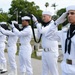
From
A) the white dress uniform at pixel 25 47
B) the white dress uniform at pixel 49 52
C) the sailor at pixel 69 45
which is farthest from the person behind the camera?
the white dress uniform at pixel 25 47

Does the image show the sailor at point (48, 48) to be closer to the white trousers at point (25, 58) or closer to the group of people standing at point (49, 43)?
the group of people standing at point (49, 43)

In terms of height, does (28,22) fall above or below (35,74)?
above

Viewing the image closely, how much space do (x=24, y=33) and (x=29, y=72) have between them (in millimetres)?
1037

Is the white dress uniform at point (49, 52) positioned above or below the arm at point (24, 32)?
below


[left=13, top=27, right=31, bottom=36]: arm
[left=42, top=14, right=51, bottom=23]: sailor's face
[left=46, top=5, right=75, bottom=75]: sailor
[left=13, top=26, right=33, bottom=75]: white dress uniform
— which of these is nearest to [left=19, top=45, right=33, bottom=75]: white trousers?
[left=13, top=26, right=33, bottom=75]: white dress uniform

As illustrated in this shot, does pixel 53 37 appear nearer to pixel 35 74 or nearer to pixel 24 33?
pixel 24 33

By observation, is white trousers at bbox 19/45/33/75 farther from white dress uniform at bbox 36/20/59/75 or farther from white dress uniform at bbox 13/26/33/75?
white dress uniform at bbox 36/20/59/75

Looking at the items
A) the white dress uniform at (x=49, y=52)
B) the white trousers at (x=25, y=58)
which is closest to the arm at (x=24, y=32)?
the white trousers at (x=25, y=58)

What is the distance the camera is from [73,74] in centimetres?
402

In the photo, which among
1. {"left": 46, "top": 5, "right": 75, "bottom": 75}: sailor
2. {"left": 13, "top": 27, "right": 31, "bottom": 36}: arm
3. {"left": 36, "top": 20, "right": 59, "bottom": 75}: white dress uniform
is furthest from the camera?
{"left": 13, "top": 27, "right": 31, "bottom": 36}: arm

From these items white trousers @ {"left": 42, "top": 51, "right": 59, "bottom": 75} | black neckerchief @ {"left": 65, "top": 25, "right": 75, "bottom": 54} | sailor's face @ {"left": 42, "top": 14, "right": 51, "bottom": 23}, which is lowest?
white trousers @ {"left": 42, "top": 51, "right": 59, "bottom": 75}

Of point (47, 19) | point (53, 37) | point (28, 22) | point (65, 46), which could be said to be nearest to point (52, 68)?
point (47, 19)

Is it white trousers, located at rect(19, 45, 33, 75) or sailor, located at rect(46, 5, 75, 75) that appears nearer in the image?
sailor, located at rect(46, 5, 75, 75)

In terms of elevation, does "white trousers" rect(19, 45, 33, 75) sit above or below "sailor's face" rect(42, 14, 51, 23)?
below
